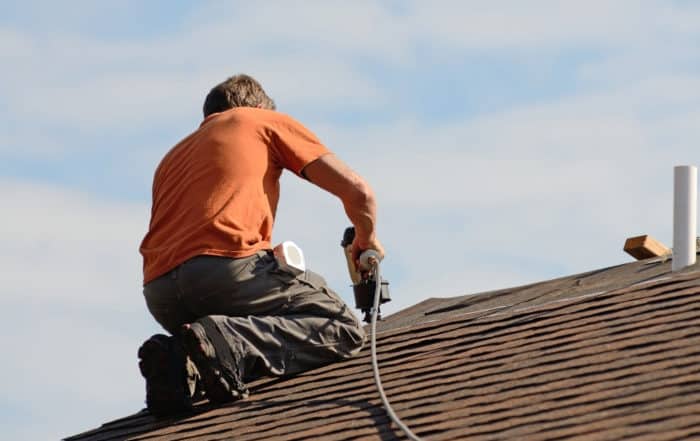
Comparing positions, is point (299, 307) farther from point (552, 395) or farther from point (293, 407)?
point (552, 395)

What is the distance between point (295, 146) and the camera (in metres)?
6.32

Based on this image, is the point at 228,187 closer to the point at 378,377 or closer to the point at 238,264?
the point at 238,264

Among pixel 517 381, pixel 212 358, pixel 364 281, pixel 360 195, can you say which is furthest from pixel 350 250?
pixel 517 381

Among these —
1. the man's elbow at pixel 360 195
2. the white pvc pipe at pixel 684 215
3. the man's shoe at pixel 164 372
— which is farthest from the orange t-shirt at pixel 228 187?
the white pvc pipe at pixel 684 215

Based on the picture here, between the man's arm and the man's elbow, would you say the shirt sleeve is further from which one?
the man's elbow

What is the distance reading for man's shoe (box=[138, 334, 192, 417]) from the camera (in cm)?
614

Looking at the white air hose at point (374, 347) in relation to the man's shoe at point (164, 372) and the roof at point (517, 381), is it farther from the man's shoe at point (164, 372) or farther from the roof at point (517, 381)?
the man's shoe at point (164, 372)

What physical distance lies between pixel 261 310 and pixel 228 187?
0.58 m

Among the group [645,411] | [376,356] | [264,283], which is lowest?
[645,411]

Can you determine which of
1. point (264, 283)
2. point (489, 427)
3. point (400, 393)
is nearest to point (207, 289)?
Result: point (264, 283)

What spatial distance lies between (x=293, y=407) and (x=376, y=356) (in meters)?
0.57

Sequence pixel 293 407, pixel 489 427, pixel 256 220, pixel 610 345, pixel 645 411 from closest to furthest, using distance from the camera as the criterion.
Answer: pixel 645 411, pixel 489 427, pixel 610 345, pixel 293 407, pixel 256 220

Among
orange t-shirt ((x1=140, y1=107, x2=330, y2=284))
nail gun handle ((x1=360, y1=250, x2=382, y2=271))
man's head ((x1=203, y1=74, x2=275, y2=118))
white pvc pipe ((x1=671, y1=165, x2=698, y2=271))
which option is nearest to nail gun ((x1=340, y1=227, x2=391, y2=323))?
nail gun handle ((x1=360, y1=250, x2=382, y2=271))

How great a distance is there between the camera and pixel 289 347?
6363 millimetres
